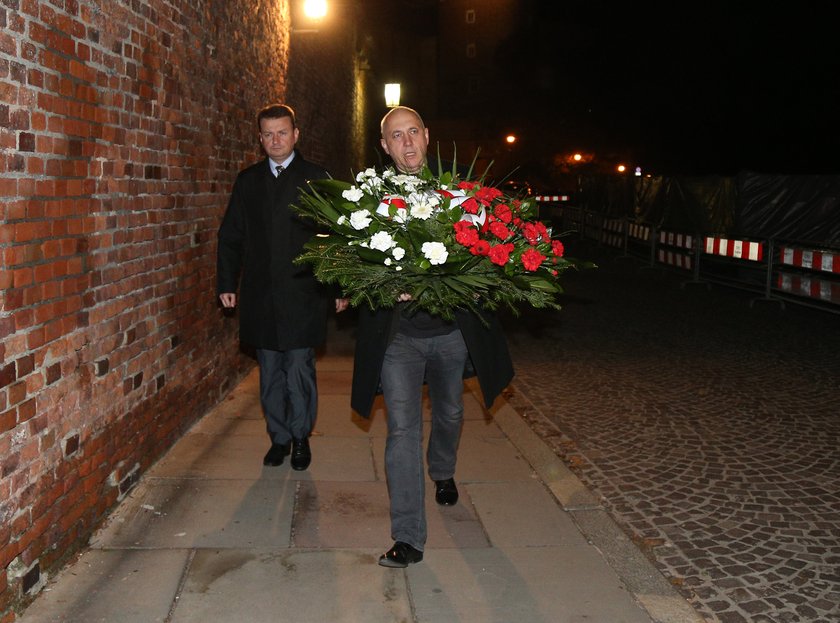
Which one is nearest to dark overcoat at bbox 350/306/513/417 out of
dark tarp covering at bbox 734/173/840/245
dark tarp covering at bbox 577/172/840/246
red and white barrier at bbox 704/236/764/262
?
dark tarp covering at bbox 577/172/840/246

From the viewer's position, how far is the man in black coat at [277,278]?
5.33 metres

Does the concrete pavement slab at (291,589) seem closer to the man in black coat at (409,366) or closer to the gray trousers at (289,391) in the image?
the man in black coat at (409,366)

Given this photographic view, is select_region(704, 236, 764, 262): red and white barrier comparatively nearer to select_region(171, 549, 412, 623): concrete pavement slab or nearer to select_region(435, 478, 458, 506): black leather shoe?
select_region(435, 478, 458, 506): black leather shoe

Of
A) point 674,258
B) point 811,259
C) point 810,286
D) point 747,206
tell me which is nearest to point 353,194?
point 810,286

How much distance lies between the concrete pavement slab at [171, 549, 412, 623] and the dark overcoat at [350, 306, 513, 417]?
0.78 m

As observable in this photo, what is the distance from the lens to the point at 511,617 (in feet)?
12.0

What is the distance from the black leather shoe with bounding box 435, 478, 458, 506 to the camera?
16.3ft

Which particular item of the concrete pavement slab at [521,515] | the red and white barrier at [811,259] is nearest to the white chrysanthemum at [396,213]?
the concrete pavement slab at [521,515]

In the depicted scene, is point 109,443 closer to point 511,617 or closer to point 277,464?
point 277,464

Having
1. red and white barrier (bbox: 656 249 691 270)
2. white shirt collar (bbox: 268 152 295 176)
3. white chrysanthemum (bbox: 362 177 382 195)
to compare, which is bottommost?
red and white barrier (bbox: 656 249 691 270)

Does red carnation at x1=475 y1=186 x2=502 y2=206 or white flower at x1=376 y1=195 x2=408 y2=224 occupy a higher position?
red carnation at x1=475 y1=186 x2=502 y2=206

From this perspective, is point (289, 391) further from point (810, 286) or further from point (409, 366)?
point (810, 286)

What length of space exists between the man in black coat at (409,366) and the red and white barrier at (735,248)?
11.3m

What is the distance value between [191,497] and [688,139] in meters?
40.9
